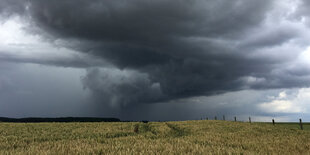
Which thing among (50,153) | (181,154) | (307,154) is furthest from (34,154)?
(307,154)

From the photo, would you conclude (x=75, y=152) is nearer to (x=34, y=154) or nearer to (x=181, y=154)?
(x=34, y=154)

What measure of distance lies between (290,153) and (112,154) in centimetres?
1152

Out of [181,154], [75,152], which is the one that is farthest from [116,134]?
[181,154]

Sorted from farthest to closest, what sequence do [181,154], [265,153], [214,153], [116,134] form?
[116,134], [265,153], [214,153], [181,154]

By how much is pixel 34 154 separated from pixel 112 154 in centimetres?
436


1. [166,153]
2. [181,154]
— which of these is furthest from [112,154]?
[181,154]

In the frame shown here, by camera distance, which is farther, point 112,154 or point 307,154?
point 307,154

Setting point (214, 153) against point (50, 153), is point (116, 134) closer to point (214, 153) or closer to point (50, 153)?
point (50, 153)

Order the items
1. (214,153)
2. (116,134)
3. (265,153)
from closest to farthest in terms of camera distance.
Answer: (214,153), (265,153), (116,134)

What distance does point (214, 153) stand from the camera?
39.4ft

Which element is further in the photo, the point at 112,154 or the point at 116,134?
the point at 116,134

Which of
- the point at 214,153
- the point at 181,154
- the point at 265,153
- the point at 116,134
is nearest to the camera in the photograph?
the point at 181,154

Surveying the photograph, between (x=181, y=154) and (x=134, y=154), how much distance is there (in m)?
2.48

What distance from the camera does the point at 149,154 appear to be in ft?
37.6
